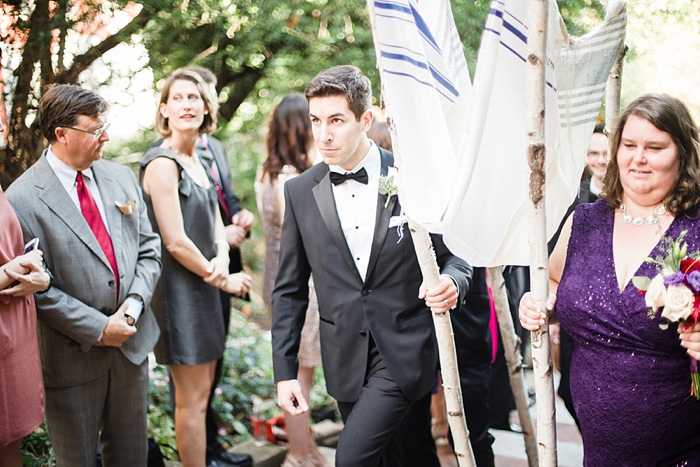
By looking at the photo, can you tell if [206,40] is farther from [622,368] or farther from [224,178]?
[622,368]

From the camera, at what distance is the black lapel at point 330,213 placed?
3.36 meters

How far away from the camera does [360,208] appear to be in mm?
3453

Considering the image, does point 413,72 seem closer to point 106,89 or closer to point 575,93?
point 575,93

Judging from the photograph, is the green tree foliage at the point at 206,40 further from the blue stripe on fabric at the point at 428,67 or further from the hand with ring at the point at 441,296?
the hand with ring at the point at 441,296

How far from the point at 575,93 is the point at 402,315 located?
1.20 metres

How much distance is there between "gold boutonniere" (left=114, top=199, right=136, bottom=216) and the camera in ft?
12.4

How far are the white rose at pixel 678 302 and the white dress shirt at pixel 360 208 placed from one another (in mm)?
1386

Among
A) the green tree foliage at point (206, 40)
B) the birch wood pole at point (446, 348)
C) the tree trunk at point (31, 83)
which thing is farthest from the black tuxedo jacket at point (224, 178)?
the birch wood pole at point (446, 348)

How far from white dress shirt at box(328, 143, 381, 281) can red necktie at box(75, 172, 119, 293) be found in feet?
3.80

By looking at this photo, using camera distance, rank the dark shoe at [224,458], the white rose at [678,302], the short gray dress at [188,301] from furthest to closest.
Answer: the dark shoe at [224,458] → the short gray dress at [188,301] → the white rose at [678,302]

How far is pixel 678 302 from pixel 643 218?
0.56 meters

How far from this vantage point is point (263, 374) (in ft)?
20.6

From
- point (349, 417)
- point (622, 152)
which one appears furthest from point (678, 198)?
point (349, 417)

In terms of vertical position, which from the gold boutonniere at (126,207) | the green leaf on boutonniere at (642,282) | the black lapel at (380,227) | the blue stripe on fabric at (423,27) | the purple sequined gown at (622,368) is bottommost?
the purple sequined gown at (622,368)
